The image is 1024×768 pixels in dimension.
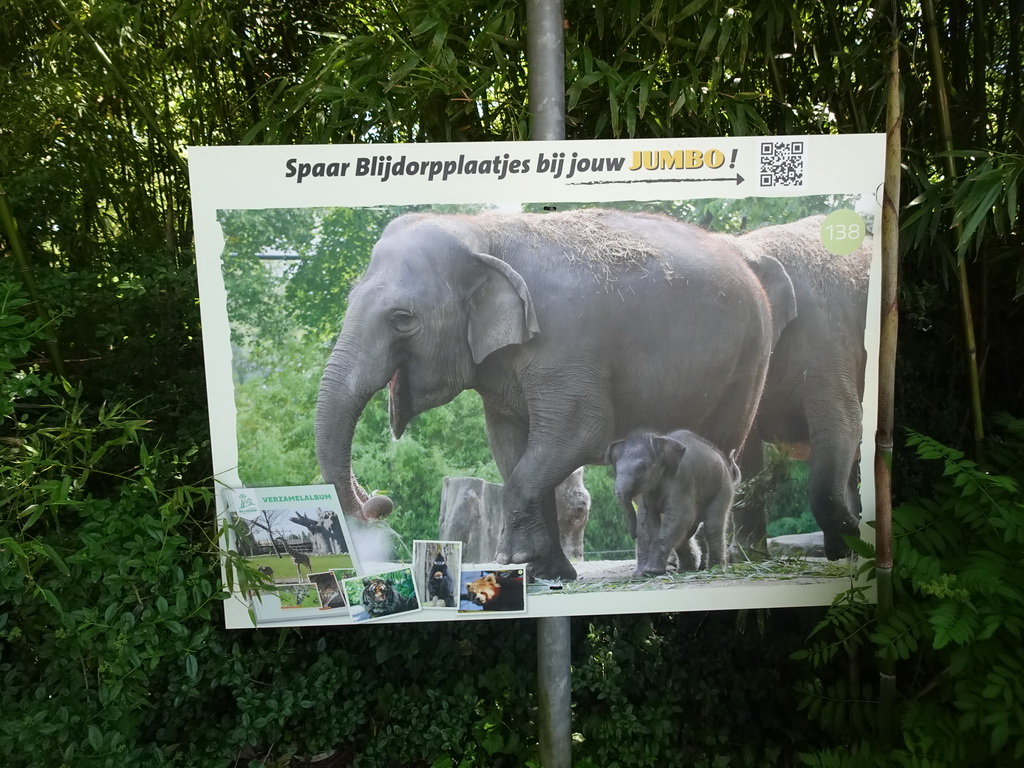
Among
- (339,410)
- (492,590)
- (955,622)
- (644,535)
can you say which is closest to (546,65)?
(339,410)

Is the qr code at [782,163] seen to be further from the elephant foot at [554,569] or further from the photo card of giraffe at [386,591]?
the photo card of giraffe at [386,591]

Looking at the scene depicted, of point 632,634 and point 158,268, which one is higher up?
point 158,268

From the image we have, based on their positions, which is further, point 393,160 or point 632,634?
point 632,634

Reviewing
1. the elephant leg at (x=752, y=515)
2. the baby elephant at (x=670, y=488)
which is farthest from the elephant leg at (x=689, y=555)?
the elephant leg at (x=752, y=515)

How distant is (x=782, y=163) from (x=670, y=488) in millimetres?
901

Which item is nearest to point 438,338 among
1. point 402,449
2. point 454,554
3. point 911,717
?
point 402,449

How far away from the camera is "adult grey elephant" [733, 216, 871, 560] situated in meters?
1.75

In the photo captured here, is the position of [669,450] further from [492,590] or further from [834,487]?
[492,590]

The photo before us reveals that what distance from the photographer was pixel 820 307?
1.80 meters

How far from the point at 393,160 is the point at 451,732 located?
71.5 inches

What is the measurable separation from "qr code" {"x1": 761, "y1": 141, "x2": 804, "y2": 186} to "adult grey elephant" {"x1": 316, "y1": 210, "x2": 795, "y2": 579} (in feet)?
0.63

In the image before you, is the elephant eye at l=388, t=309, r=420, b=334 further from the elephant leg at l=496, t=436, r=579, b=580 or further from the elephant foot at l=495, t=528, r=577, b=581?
the elephant foot at l=495, t=528, r=577, b=581

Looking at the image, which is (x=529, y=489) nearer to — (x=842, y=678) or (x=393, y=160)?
(x=393, y=160)

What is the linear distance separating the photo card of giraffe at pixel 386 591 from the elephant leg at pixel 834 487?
1.15 metres
